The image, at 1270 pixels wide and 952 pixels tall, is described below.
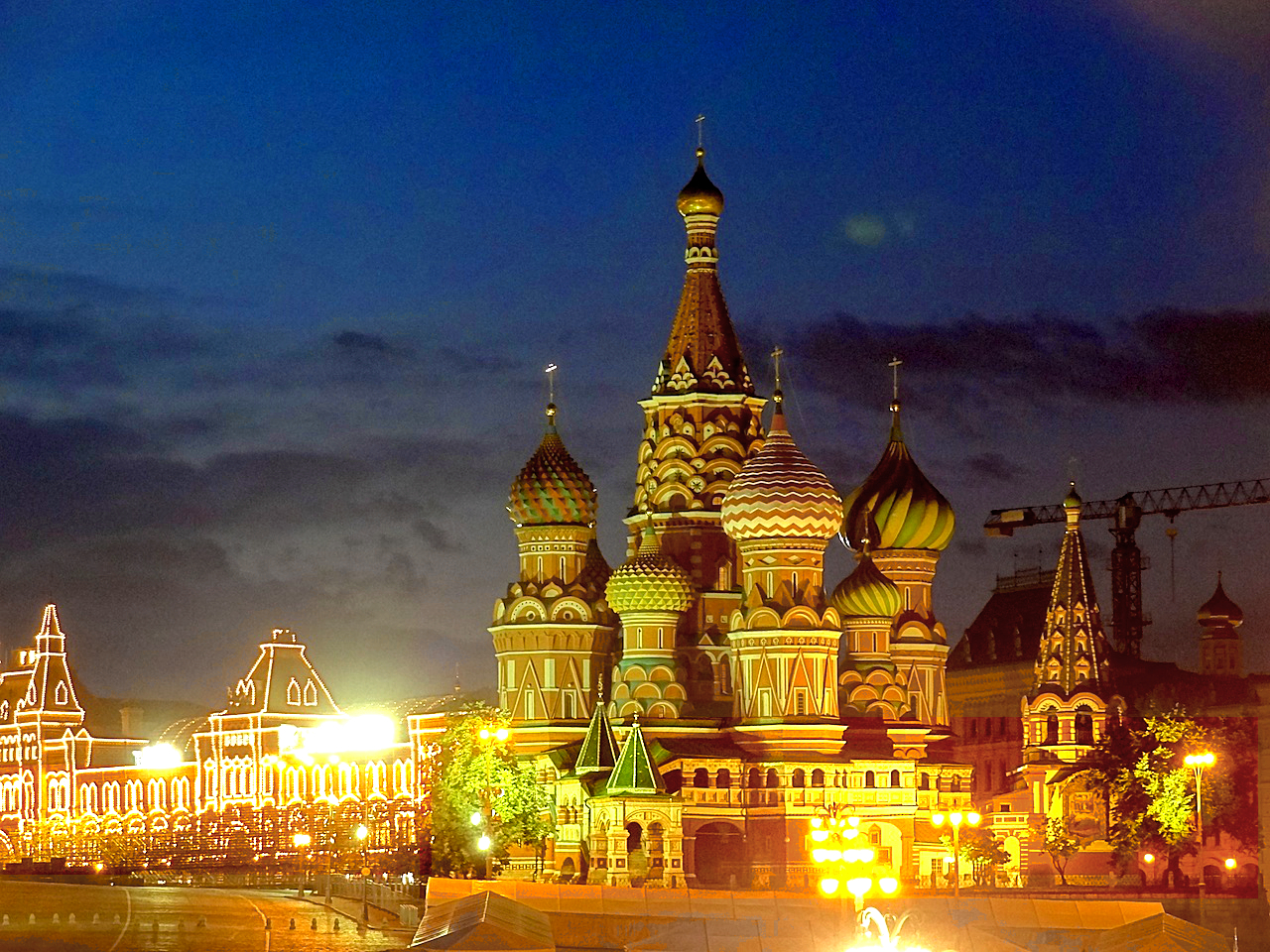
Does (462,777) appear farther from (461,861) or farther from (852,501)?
(852,501)

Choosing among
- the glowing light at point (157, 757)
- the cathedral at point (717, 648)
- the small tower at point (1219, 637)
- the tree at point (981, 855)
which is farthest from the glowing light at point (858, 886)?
the small tower at point (1219, 637)

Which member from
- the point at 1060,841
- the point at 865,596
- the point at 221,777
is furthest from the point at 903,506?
the point at 221,777

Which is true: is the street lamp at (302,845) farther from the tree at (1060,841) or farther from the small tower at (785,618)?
the tree at (1060,841)

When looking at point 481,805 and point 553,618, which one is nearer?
point 481,805

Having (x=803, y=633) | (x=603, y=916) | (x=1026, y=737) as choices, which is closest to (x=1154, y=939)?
(x=603, y=916)

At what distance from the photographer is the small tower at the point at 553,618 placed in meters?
75.9

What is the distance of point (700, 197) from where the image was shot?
79.4 m

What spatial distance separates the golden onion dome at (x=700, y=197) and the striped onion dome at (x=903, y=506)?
9.47 meters

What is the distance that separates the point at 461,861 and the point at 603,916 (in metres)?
27.6

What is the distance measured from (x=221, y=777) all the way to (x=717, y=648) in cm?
2375

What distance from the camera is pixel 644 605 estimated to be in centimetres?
7412

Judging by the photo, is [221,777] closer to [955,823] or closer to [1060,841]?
[1060,841]

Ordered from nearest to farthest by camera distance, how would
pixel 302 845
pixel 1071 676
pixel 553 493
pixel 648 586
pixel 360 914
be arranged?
pixel 360 914
pixel 648 586
pixel 553 493
pixel 302 845
pixel 1071 676

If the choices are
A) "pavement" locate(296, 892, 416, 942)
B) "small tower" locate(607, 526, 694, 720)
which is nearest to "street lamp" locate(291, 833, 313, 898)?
"small tower" locate(607, 526, 694, 720)
